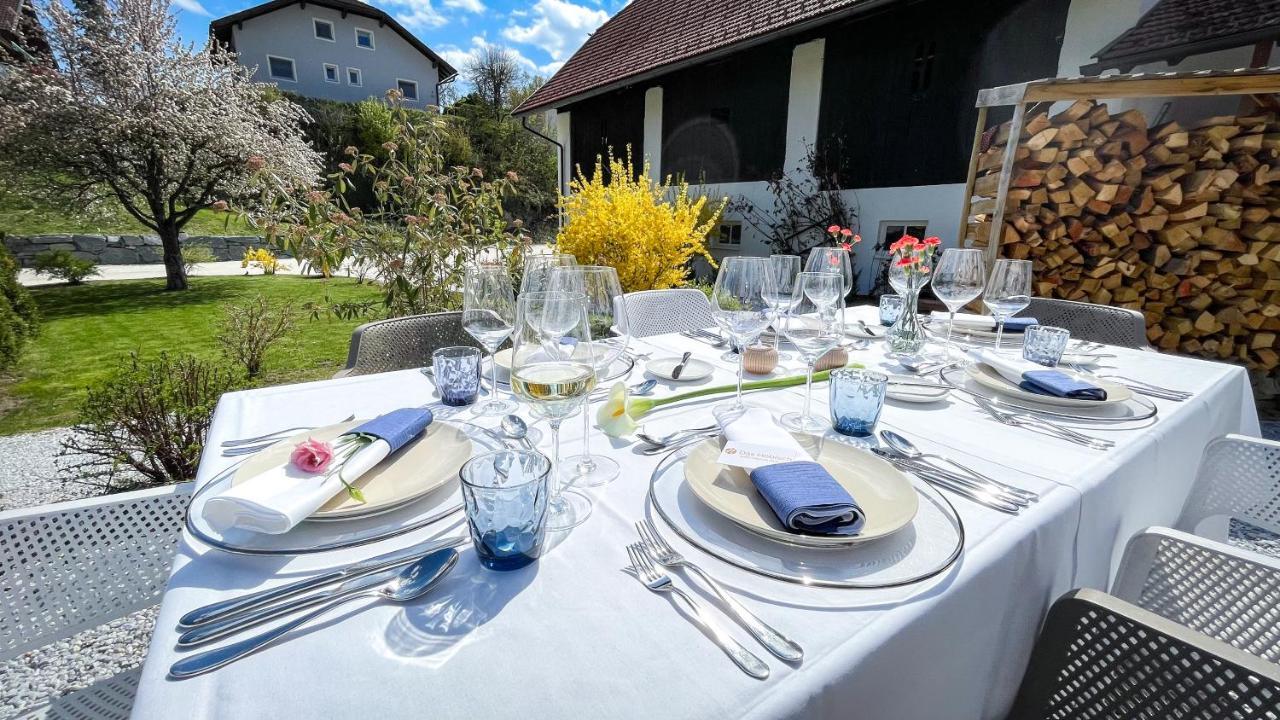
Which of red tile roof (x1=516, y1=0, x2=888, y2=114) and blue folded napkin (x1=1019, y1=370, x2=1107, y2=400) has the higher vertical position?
red tile roof (x1=516, y1=0, x2=888, y2=114)

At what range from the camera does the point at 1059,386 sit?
4.55ft

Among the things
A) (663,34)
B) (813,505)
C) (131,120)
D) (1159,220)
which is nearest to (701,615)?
(813,505)

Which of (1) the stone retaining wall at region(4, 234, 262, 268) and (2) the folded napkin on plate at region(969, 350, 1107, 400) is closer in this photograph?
(2) the folded napkin on plate at region(969, 350, 1107, 400)

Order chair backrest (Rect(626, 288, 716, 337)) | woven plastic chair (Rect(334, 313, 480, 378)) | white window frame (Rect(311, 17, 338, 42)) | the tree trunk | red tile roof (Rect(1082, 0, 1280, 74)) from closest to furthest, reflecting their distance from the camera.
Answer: woven plastic chair (Rect(334, 313, 480, 378))
chair backrest (Rect(626, 288, 716, 337))
red tile roof (Rect(1082, 0, 1280, 74))
the tree trunk
white window frame (Rect(311, 17, 338, 42))

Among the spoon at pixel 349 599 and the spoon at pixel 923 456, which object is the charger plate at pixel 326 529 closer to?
the spoon at pixel 349 599

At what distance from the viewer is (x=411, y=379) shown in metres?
1.57

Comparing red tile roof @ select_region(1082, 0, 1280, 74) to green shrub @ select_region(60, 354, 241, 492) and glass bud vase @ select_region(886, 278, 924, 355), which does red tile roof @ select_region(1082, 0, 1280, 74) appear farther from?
green shrub @ select_region(60, 354, 241, 492)

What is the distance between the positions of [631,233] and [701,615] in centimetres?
432

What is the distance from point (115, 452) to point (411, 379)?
2.04 metres

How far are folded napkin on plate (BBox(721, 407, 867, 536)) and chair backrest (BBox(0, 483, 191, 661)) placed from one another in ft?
3.49

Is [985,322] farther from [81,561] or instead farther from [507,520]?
[81,561]

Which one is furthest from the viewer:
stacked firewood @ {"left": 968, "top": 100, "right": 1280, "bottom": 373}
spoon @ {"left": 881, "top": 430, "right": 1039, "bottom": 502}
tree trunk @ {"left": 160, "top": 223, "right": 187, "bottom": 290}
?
tree trunk @ {"left": 160, "top": 223, "right": 187, "bottom": 290}

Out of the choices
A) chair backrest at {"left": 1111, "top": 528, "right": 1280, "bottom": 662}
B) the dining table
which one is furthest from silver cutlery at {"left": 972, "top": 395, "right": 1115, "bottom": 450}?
chair backrest at {"left": 1111, "top": 528, "right": 1280, "bottom": 662}

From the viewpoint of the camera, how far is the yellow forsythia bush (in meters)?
4.72
